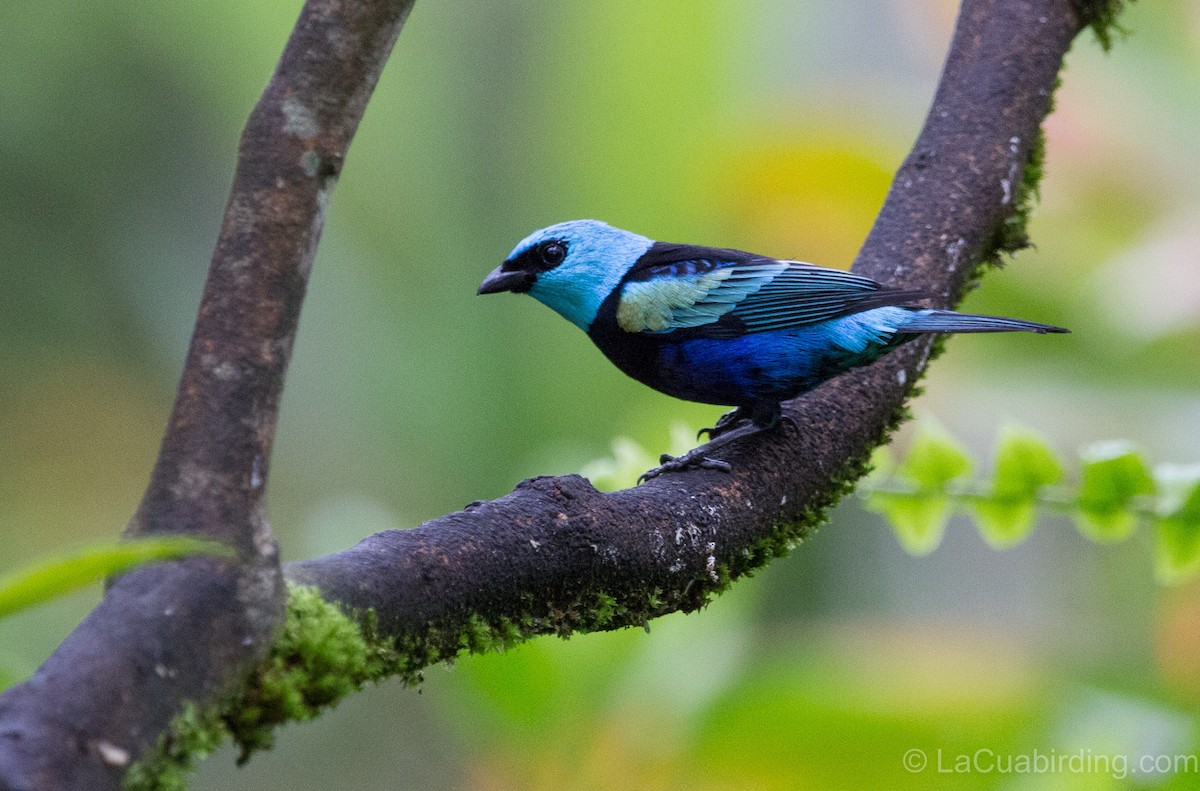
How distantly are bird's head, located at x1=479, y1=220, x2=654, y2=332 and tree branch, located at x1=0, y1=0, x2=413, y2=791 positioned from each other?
180 centimetres

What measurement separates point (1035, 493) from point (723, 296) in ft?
3.38

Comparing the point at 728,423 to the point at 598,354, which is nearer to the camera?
the point at 728,423

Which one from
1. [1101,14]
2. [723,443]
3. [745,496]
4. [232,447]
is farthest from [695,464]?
[1101,14]

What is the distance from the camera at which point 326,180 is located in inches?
68.8

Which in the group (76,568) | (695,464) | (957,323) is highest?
(957,323)

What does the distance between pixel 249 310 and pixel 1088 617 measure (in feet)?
18.3

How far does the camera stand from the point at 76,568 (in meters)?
1.15

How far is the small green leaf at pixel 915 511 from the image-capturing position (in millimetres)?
3500

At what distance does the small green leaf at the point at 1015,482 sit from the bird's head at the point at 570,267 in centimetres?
119

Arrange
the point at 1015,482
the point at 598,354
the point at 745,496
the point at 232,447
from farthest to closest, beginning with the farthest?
the point at 598,354
the point at 1015,482
the point at 745,496
the point at 232,447

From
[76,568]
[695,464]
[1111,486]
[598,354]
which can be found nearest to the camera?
[76,568]

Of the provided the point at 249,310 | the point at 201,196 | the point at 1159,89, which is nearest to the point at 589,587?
Result: the point at 249,310

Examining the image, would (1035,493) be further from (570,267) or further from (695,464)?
(570,267)

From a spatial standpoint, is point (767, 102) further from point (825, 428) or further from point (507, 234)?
point (825, 428)
